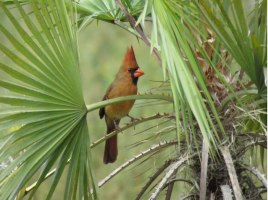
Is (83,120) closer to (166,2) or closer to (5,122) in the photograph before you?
(5,122)

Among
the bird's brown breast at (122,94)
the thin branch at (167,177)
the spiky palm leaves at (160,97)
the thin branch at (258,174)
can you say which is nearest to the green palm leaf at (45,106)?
the spiky palm leaves at (160,97)

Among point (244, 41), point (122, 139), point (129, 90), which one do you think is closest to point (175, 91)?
point (244, 41)

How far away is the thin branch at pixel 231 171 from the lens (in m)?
1.22

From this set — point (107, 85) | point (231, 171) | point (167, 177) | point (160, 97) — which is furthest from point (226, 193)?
point (107, 85)

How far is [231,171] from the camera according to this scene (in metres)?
1.29

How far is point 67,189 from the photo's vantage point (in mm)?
1394

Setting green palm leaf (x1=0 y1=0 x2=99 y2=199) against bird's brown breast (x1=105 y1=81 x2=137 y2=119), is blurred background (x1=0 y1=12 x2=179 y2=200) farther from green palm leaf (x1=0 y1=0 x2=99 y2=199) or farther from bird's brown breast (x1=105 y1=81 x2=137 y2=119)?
green palm leaf (x1=0 y1=0 x2=99 y2=199)

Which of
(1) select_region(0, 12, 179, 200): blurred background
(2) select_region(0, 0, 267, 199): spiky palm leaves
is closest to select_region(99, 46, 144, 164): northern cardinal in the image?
(2) select_region(0, 0, 267, 199): spiky palm leaves

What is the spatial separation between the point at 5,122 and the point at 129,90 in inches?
46.5

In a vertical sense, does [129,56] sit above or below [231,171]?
above

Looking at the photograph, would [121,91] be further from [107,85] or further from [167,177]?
[107,85]

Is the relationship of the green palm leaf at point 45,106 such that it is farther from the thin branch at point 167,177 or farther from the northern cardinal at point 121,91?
the northern cardinal at point 121,91

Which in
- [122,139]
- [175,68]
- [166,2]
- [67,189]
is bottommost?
[122,139]

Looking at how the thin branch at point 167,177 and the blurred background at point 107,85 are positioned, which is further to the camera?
the blurred background at point 107,85
